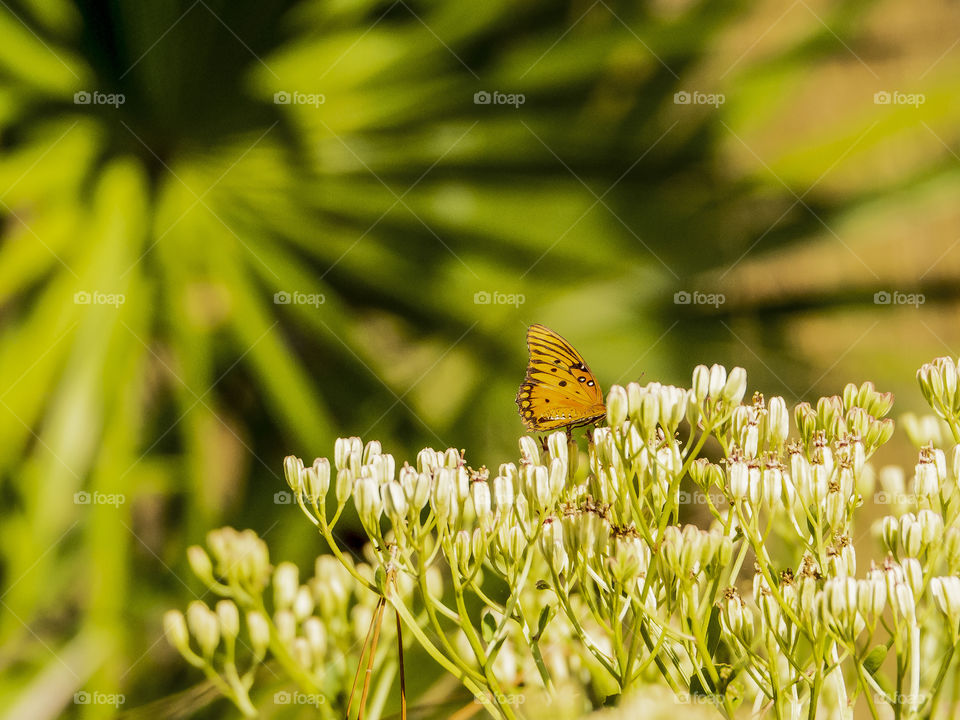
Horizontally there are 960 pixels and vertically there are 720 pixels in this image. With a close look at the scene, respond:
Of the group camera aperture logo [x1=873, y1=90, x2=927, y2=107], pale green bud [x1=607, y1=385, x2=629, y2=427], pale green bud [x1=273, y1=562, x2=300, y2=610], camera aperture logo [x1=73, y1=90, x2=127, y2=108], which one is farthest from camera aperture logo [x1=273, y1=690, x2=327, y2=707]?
camera aperture logo [x1=873, y1=90, x2=927, y2=107]

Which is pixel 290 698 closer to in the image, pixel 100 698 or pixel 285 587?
pixel 285 587

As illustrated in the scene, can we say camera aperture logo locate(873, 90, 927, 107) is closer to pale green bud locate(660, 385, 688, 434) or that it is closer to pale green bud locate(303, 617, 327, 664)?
pale green bud locate(660, 385, 688, 434)

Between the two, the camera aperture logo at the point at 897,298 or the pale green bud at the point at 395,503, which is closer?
the pale green bud at the point at 395,503

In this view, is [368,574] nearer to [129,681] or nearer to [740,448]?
[740,448]

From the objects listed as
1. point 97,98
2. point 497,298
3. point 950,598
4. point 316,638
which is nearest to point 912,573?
point 950,598

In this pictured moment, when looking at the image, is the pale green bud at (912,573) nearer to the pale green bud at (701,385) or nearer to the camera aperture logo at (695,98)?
the pale green bud at (701,385)

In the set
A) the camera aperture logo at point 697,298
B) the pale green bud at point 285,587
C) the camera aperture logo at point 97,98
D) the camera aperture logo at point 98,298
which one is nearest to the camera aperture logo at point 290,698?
the pale green bud at point 285,587

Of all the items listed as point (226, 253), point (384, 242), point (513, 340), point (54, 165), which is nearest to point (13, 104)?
point (54, 165)
